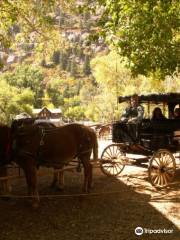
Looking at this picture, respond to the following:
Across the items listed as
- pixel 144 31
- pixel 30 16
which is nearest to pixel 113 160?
pixel 144 31

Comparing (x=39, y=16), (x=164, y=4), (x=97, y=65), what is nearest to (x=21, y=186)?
(x=164, y=4)

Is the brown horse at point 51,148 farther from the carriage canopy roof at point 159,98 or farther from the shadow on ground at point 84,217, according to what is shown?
the carriage canopy roof at point 159,98

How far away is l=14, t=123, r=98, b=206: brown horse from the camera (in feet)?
28.0

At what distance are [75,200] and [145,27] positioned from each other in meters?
5.55

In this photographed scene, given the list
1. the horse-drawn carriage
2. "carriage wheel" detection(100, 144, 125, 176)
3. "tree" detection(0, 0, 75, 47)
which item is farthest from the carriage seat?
"tree" detection(0, 0, 75, 47)

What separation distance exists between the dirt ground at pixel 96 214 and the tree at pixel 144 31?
12.9 feet

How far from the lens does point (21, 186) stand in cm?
1088

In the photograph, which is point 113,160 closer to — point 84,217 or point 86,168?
point 86,168

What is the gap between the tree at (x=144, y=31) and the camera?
1077cm

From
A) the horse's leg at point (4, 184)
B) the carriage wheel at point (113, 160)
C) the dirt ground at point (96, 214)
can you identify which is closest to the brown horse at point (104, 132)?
the carriage wheel at point (113, 160)

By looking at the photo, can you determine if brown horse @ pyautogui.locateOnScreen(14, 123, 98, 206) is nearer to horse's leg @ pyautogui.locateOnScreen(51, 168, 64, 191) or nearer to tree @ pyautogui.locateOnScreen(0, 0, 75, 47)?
horse's leg @ pyautogui.locateOnScreen(51, 168, 64, 191)

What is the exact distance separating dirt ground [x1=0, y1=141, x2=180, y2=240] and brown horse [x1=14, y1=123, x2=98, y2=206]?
54cm

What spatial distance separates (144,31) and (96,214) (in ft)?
19.4

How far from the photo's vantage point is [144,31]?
11172 millimetres
